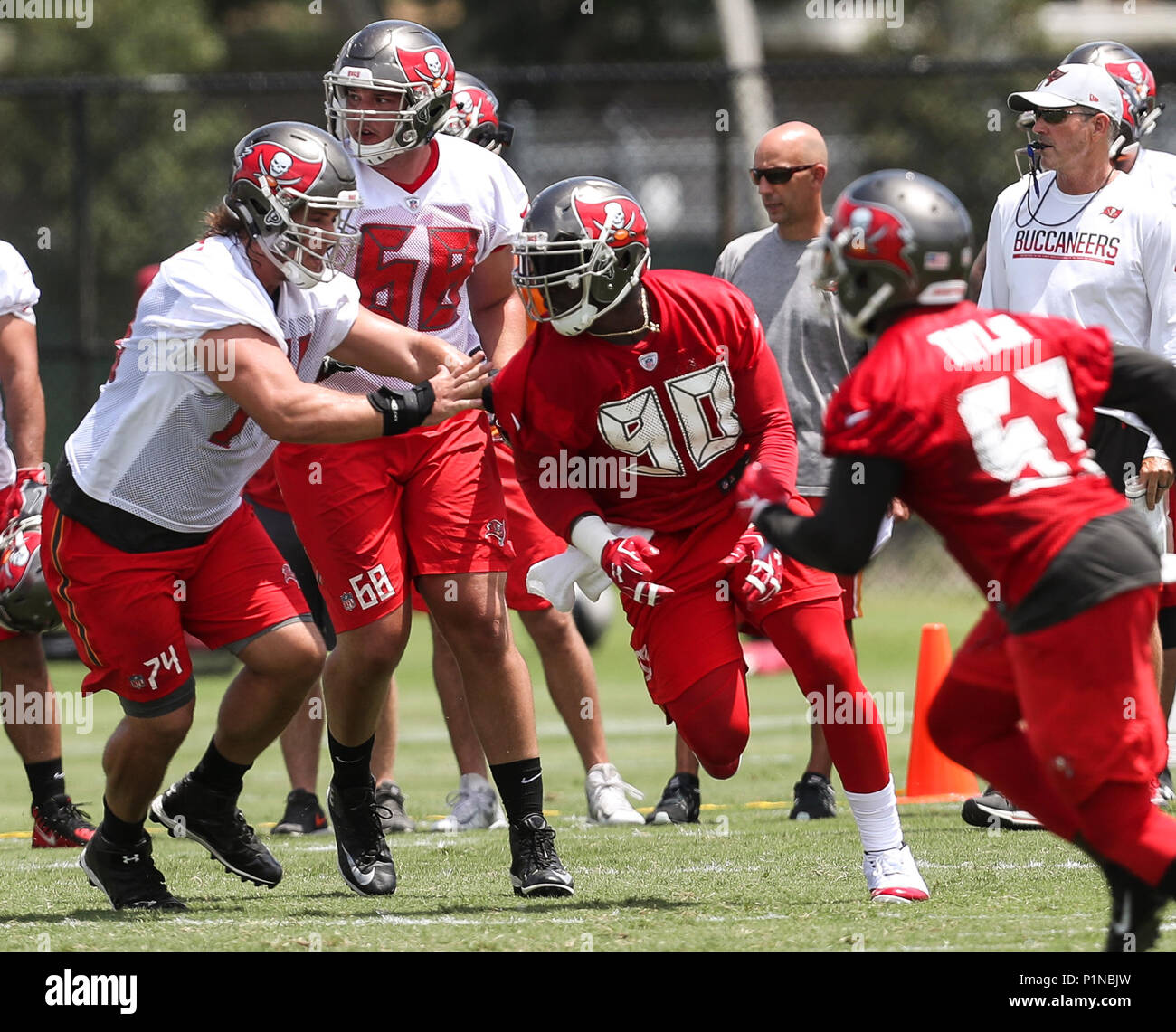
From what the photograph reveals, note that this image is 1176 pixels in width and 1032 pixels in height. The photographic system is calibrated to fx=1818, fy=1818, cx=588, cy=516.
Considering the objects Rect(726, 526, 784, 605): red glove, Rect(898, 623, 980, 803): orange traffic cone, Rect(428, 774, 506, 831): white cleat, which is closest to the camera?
Rect(726, 526, 784, 605): red glove

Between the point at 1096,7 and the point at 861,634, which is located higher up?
the point at 1096,7

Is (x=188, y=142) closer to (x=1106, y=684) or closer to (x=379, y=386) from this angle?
(x=379, y=386)

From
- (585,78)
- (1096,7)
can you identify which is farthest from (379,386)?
(1096,7)

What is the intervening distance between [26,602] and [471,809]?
5.73 feet

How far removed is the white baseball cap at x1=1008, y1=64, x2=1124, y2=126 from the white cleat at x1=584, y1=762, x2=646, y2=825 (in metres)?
2.71

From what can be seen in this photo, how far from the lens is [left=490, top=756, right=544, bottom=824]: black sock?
16.4 feet

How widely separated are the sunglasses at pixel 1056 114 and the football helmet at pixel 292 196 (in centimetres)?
251

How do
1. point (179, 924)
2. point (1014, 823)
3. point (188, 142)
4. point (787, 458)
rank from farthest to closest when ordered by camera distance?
1. point (188, 142)
2. point (1014, 823)
3. point (787, 458)
4. point (179, 924)

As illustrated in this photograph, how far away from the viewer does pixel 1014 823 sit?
19.6 feet

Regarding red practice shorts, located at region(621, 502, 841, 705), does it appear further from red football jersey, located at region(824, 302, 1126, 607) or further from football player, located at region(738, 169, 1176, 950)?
red football jersey, located at region(824, 302, 1126, 607)

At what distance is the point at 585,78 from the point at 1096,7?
74.4 ft

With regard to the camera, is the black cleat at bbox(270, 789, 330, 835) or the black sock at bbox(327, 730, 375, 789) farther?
the black cleat at bbox(270, 789, 330, 835)

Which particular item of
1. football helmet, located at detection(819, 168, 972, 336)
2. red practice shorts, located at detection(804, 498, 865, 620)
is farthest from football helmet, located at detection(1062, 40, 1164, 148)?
football helmet, located at detection(819, 168, 972, 336)

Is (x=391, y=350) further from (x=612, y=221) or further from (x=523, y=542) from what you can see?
(x=523, y=542)
